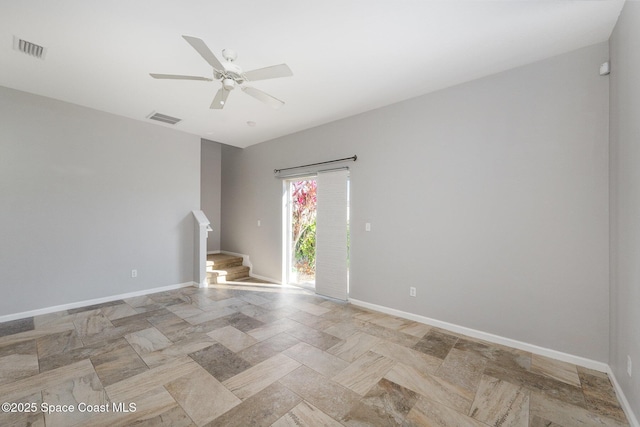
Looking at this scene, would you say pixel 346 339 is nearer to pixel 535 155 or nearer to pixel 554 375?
pixel 554 375

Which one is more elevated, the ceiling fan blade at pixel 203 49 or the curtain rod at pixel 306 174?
the ceiling fan blade at pixel 203 49

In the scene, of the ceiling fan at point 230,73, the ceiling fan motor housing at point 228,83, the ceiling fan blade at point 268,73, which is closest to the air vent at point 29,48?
the ceiling fan at point 230,73

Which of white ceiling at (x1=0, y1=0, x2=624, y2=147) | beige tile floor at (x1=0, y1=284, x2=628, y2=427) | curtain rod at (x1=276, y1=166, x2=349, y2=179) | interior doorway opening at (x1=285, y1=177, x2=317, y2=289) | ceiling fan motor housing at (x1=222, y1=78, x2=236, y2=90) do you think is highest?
white ceiling at (x1=0, y1=0, x2=624, y2=147)

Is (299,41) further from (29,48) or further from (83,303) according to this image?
(83,303)

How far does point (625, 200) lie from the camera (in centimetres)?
196

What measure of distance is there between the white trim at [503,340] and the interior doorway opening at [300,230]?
1.75 meters

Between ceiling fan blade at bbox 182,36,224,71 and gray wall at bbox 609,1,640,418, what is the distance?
2.87 meters

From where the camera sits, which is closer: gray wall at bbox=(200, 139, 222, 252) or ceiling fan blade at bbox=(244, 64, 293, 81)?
ceiling fan blade at bbox=(244, 64, 293, 81)

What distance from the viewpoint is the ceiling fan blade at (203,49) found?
71.4 inches

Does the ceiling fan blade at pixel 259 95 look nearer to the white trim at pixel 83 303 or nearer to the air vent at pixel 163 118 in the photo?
the air vent at pixel 163 118

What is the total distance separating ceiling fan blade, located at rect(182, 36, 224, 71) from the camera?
1.81 meters

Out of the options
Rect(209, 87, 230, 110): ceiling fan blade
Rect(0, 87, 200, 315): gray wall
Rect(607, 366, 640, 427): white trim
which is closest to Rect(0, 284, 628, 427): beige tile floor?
Rect(607, 366, 640, 427): white trim

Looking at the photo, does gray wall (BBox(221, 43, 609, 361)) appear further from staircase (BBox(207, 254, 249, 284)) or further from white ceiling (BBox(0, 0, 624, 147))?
staircase (BBox(207, 254, 249, 284))

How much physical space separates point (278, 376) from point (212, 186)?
5.41 metres
